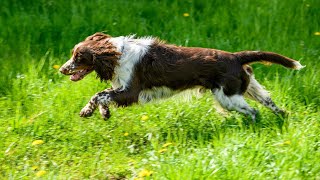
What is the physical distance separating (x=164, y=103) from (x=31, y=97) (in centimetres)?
123

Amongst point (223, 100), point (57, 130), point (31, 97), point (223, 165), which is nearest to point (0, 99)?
point (31, 97)

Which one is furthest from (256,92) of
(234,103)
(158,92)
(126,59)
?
(126,59)

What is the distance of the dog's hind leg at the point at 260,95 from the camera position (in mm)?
5629

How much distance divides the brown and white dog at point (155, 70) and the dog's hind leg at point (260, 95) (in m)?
0.09

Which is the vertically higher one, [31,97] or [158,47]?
[158,47]

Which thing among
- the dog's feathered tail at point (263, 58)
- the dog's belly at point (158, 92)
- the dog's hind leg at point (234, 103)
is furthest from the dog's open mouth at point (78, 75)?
the dog's feathered tail at point (263, 58)

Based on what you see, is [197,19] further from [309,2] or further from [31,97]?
[31,97]

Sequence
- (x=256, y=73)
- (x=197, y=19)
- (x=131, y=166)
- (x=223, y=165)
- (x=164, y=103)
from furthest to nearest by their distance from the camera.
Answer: (x=197, y=19) < (x=256, y=73) < (x=164, y=103) < (x=131, y=166) < (x=223, y=165)

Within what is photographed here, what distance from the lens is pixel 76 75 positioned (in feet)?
18.1

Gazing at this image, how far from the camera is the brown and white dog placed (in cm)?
544

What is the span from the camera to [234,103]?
5484 mm

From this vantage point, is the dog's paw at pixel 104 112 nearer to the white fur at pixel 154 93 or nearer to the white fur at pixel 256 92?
the white fur at pixel 154 93

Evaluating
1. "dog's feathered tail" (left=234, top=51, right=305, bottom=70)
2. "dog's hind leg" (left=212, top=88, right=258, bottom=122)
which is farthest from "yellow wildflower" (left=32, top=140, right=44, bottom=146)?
"dog's feathered tail" (left=234, top=51, right=305, bottom=70)

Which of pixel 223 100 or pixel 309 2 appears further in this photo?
pixel 309 2
